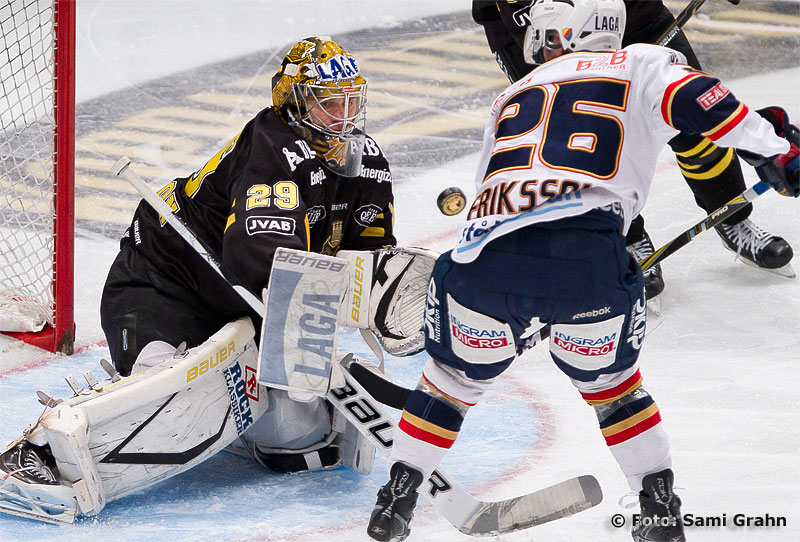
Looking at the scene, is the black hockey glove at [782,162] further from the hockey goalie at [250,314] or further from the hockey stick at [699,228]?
the hockey goalie at [250,314]

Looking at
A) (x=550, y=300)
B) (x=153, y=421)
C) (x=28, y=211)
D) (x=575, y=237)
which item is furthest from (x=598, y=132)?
(x=28, y=211)

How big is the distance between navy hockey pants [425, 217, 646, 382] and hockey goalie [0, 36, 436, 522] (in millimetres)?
289

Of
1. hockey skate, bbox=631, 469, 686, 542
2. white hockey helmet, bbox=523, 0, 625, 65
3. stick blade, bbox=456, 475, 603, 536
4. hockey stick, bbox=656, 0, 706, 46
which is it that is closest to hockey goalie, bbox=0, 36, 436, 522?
stick blade, bbox=456, 475, 603, 536

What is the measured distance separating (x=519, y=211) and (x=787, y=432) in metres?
1.19

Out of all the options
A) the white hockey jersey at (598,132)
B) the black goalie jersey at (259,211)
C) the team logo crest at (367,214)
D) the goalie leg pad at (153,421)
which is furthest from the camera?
the team logo crest at (367,214)

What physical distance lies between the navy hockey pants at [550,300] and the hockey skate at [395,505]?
234 millimetres

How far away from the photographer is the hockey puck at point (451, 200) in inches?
113

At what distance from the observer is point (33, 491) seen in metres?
2.26

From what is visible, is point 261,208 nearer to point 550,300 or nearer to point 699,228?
point 550,300

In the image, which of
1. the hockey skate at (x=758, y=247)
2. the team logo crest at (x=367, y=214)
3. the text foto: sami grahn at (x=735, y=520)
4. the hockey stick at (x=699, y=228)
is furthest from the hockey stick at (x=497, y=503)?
the hockey skate at (x=758, y=247)

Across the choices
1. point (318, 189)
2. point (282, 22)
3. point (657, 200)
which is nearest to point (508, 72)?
point (657, 200)

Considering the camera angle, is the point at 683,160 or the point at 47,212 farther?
the point at 683,160

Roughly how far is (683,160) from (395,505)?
73.0 inches

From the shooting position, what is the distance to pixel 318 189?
2557 millimetres
